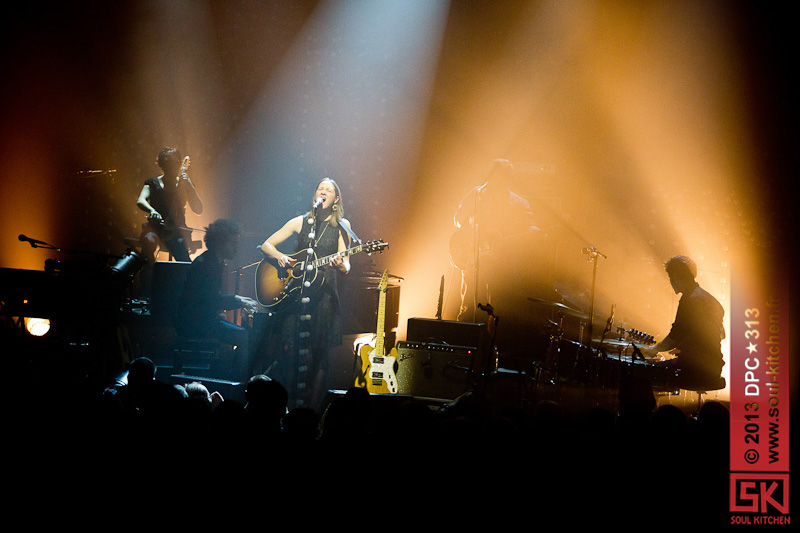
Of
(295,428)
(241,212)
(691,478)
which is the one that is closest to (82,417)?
(295,428)

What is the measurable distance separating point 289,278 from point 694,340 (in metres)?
3.84

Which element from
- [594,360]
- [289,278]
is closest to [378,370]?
[289,278]

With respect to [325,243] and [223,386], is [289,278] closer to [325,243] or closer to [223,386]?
[325,243]

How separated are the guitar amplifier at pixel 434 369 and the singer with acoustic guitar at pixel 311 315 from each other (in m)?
0.75

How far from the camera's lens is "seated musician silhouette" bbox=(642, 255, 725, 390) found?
16.7 ft

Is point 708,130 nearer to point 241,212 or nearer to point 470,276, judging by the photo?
point 470,276

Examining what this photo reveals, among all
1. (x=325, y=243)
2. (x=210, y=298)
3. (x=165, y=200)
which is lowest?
(x=210, y=298)

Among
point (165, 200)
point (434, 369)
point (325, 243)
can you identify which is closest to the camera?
point (434, 369)

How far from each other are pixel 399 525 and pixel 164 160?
21.0 feet

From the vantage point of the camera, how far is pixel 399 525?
2025 millimetres

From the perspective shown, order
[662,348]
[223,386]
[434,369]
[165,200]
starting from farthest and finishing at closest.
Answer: [165,200]
[434,369]
[662,348]
[223,386]

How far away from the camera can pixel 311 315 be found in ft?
18.4

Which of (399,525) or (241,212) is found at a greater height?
(241,212)

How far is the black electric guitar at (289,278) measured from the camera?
5617 mm
